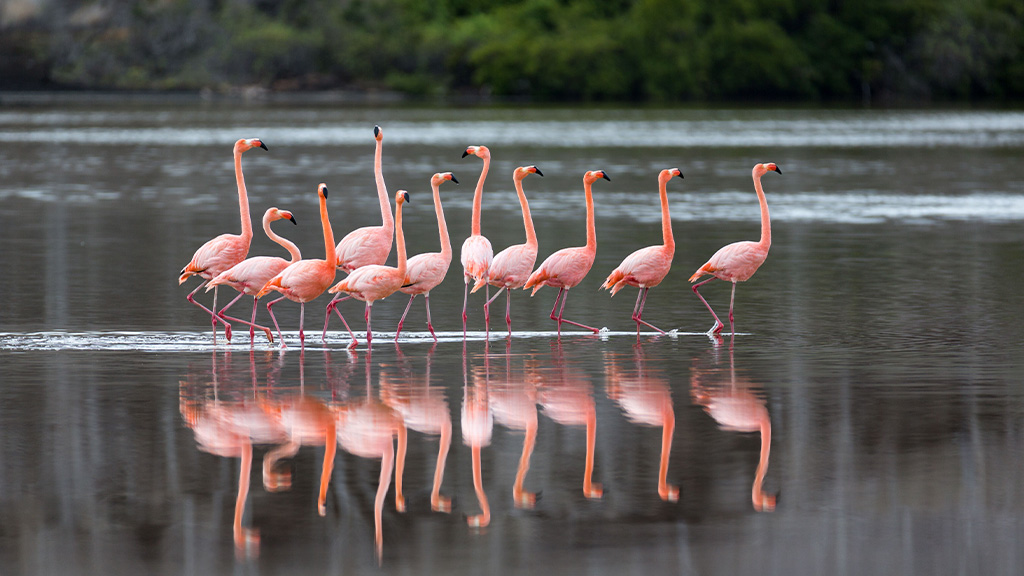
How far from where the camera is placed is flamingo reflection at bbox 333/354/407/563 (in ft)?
22.7

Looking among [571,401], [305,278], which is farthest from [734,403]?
[305,278]

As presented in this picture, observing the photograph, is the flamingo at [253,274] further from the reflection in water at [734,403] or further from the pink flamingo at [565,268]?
the reflection in water at [734,403]

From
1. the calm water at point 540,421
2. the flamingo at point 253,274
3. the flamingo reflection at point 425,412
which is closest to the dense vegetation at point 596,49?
the calm water at point 540,421

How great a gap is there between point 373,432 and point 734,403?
2.09 m

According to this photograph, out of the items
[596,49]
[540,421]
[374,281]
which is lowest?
[540,421]

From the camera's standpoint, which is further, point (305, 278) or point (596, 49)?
point (596, 49)

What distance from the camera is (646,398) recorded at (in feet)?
28.1

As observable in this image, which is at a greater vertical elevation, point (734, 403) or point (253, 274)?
point (253, 274)

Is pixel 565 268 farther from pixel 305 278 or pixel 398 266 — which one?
pixel 305 278

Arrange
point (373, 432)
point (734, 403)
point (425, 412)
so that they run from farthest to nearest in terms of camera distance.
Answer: point (734, 403), point (425, 412), point (373, 432)

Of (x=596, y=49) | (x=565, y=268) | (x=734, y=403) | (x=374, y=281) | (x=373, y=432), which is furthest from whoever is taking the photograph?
(x=596, y=49)

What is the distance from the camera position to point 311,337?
35.9 ft

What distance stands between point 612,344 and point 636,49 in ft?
291

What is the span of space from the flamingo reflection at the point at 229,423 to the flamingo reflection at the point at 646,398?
190cm
